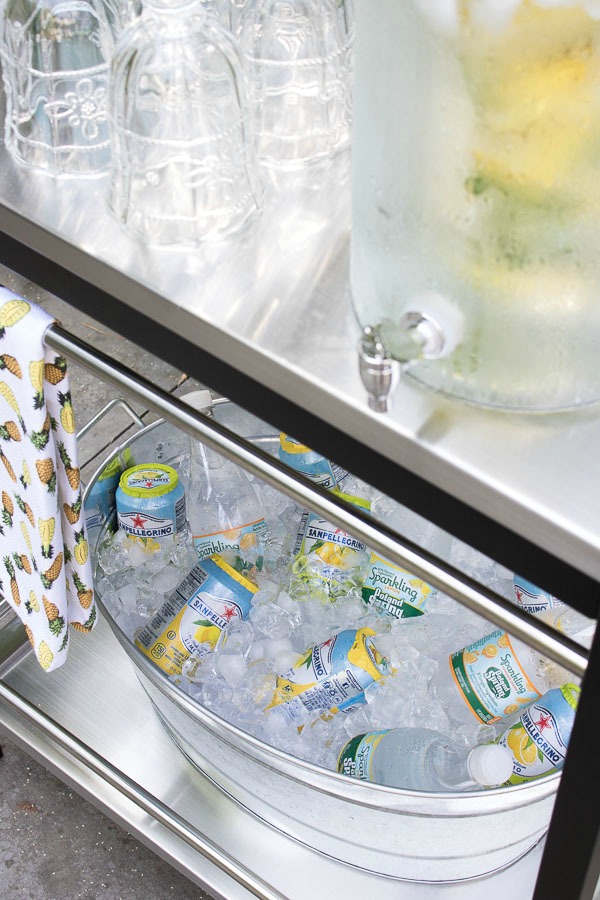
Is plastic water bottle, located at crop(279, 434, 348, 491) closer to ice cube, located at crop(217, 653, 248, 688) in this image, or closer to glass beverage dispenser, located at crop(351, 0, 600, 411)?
ice cube, located at crop(217, 653, 248, 688)

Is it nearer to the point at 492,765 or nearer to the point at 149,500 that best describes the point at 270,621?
the point at 149,500

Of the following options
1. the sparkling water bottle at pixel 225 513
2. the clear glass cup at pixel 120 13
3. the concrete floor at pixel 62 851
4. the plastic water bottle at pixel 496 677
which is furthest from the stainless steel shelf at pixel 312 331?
the concrete floor at pixel 62 851

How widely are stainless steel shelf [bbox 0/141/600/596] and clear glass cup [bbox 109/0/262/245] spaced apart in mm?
21

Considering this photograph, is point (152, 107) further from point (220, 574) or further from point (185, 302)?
point (220, 574)

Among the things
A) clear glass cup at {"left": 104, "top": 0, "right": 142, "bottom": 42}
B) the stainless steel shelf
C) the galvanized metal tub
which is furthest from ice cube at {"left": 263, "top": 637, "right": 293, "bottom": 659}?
clear glass cup at {"left": 104, "top": 0, "right": 142, "bottom": 42}

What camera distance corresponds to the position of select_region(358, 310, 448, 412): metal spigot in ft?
1.82

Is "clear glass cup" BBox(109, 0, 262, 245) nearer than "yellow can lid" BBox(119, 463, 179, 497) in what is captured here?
Yes

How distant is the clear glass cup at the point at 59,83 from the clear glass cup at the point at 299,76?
0.11 m

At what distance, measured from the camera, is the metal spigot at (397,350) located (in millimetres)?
555

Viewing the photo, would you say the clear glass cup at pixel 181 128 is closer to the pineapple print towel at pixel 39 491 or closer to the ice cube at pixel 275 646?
the pineapple print towel at pixel 39 491

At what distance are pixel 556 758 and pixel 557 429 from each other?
0.49 meters

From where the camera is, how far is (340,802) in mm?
1023

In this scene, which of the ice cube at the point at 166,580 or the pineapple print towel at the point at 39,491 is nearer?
the pineapple print towel at the point at 39,491

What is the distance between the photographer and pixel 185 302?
2.18ft
